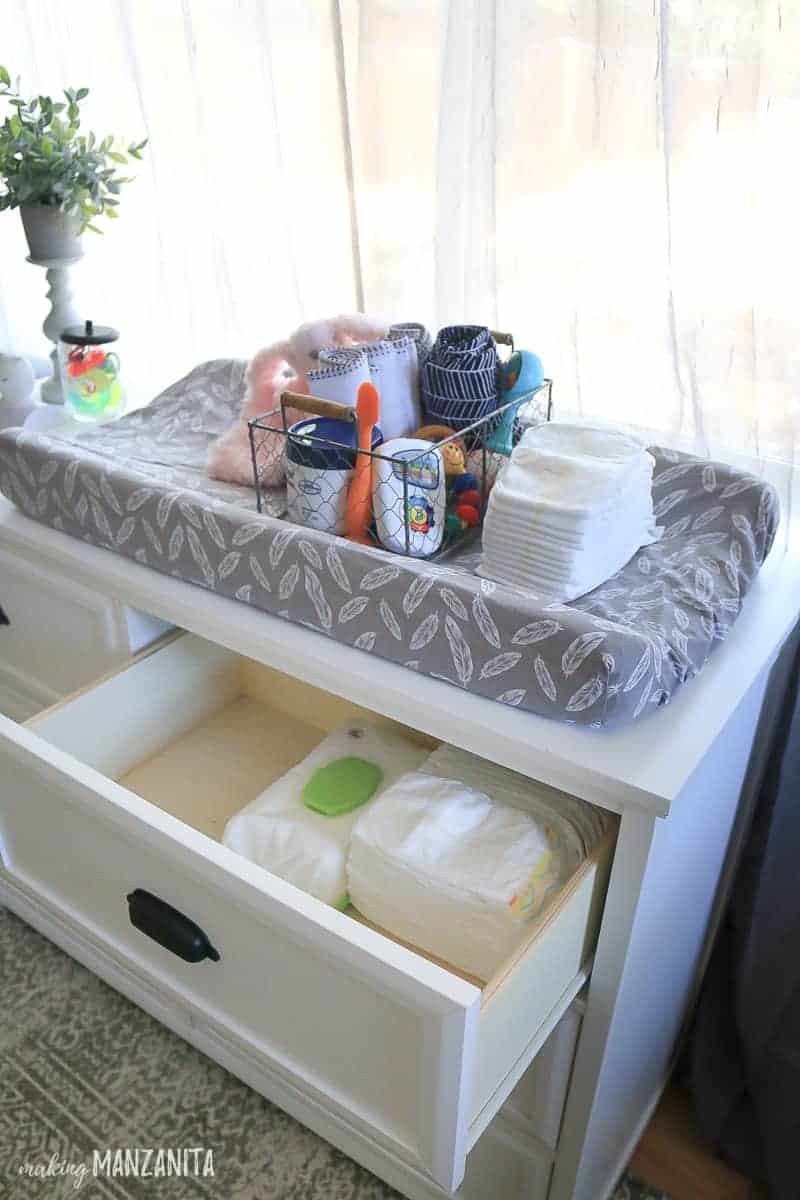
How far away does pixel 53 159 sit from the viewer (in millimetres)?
1313

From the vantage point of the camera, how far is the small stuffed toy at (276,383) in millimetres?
1038

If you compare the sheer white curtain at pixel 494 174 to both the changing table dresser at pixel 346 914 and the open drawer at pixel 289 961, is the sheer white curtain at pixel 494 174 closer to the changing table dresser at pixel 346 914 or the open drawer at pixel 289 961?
the changing table dresser at pixel 346 914

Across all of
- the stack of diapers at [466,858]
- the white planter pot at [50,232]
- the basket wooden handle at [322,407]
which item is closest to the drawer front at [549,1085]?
the stack of diapers at [466,858]

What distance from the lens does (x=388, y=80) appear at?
43.8 inches

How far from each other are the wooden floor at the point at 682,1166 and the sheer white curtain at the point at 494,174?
0.81 meters

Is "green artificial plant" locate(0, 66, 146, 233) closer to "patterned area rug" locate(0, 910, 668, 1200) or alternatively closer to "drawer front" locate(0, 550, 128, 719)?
"drawer front" locate(0, 550, 128, 719)

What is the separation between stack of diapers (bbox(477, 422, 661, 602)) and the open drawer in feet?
0.77

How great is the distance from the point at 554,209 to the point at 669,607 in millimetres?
507

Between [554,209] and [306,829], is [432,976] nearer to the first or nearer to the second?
[306,829]

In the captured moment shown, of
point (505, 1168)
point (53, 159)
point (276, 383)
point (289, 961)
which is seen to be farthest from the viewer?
point (53, 159)

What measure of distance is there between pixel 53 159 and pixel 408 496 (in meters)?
0.83

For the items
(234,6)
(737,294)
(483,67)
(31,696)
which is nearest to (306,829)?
(31,696)

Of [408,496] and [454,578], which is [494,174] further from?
[454,578]

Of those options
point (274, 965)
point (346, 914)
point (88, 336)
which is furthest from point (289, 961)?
point (88, 336)
